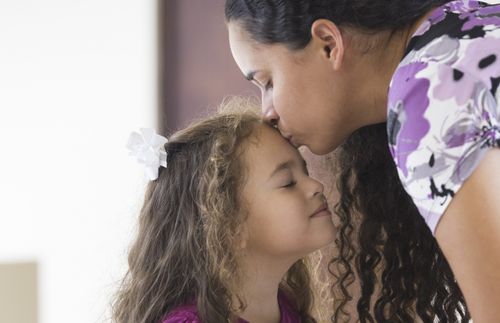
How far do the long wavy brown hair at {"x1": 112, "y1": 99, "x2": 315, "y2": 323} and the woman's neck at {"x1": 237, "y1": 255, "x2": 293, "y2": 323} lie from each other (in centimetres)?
2

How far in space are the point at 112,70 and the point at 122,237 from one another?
569 millimetres

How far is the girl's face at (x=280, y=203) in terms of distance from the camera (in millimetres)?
1578

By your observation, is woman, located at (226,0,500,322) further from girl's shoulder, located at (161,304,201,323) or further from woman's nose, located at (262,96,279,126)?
girl's shoulder, located at (161,304,201,323)

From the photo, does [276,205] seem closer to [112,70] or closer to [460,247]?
[460,247]

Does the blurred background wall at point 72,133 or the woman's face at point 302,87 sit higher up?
the woman's face at point 302,87

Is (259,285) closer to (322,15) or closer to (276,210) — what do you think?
(276,210)

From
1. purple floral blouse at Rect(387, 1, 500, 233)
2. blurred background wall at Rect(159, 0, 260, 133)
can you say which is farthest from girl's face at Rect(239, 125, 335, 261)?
blurred background wall at Rect(159, 0, 260, 133)

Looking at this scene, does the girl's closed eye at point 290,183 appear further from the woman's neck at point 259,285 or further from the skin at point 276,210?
the woman's neck at point 259,285

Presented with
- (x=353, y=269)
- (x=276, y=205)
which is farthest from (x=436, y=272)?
(x=276, y=205)

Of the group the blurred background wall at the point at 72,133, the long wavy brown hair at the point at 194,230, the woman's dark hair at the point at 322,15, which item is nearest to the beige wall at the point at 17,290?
the blurred background wall at the point at 72,133

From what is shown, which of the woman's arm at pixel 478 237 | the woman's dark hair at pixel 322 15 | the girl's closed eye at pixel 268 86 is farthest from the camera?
the girl's closed eye at pixel 268 86

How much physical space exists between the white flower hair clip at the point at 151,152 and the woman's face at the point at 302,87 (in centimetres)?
26

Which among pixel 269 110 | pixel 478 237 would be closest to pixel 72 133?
pixel 269 110

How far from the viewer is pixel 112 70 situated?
9.76 feet
